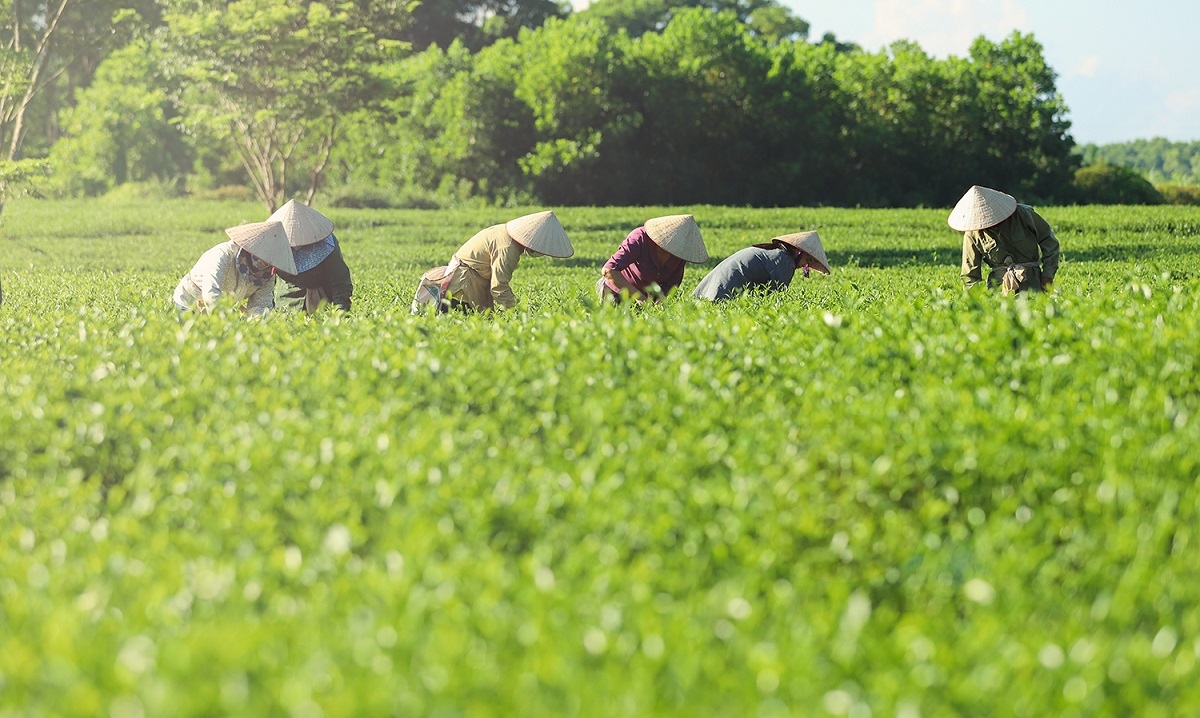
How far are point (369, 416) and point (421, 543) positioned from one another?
1497mm

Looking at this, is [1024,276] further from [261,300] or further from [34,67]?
[34,67]

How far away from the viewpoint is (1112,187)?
41562mm

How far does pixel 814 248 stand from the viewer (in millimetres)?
9039

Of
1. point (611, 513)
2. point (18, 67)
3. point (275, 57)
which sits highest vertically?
point (275, 57)

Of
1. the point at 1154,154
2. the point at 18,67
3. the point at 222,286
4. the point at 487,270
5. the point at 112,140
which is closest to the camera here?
the point at 222,286

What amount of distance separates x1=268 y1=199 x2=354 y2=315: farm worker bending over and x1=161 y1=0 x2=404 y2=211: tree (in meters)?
14.3

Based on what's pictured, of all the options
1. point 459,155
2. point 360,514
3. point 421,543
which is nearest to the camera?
point 421,543

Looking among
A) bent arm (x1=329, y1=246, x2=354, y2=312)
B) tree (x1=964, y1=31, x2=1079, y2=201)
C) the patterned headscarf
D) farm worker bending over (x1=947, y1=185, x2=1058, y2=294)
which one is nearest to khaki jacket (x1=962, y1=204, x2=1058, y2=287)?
farm worker bending over (x1=947, y1=185, x2=1058, y2=294)

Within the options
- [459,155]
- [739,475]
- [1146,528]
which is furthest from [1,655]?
[459,155]

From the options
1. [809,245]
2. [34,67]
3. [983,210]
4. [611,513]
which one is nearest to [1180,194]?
[34,67]

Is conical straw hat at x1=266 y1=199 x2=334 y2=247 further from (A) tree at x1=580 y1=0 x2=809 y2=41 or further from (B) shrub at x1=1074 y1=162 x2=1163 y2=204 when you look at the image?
(A) tree at x1=580 y1=0 x2=809 y2=41

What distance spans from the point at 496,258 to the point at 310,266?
1.46 m

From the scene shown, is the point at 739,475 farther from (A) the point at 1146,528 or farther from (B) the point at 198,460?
(B) the point at 198,460

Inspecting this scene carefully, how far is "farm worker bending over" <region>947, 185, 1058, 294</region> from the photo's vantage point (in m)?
8.85
